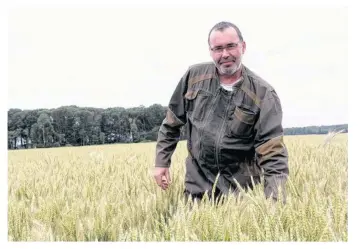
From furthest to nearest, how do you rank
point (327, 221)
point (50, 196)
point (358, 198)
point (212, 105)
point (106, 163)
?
1. point (106, 163)
2. point (212, 105)
3. point (50, 196)
4. point (358, 198)
5. point (327, 221)

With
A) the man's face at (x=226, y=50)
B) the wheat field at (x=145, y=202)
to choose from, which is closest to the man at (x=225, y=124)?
the man's face at (x=226, y=50)

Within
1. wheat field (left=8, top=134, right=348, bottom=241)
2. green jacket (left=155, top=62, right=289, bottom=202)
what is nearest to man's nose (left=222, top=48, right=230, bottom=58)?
green jacket (left=155, top=62, right=289, bottom=202)

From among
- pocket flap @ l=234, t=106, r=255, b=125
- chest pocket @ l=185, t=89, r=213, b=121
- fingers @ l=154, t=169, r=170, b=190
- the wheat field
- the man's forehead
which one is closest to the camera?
the wheat field

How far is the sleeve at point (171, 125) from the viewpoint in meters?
2.78

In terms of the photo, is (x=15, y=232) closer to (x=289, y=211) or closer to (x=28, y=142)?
(x=28, y=142)

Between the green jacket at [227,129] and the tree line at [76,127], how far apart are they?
9.4 inches

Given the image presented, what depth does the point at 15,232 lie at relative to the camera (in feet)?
7.03

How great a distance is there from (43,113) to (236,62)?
1.08 m

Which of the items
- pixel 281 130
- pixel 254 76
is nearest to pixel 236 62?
pixel 254 76

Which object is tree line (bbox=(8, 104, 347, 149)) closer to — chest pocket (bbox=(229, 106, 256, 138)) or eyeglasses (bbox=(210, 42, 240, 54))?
chest pocket (bbox=(229, 106, 256, 138))

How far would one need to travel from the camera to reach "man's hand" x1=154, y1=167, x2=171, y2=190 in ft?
9.04

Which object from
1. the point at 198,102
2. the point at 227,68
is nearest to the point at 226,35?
the point at 227,68

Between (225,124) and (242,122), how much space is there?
95 mm

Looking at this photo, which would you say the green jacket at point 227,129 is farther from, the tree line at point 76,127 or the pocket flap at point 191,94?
the tree line at point 76,127
